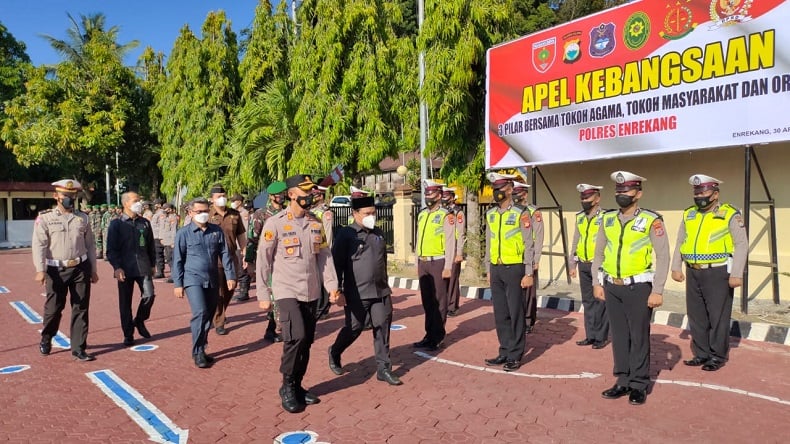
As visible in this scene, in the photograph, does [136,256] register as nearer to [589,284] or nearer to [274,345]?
Result: [274,345]

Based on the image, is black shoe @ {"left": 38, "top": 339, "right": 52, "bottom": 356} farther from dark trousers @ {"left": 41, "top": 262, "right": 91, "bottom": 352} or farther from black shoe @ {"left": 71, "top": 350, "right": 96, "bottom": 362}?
black shoe @ {"left": 71, "top": 350, "right": 96, "bottom": 362}

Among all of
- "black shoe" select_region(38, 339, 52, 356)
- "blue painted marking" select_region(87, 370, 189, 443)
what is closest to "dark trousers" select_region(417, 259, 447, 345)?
"blue painted marking" select_region(87, 370, 189, 443)

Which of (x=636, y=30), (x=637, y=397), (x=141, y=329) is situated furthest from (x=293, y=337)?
(x=636, y=30)

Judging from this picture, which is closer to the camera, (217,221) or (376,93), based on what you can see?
(217,221)

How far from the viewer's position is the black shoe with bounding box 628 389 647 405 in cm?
510

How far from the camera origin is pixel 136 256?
7652mm

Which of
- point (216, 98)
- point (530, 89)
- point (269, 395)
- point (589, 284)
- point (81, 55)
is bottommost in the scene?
point (269, 395)

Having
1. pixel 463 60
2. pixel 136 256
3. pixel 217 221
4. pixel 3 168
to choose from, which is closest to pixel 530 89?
pixel 463 60

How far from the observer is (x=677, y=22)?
940cm

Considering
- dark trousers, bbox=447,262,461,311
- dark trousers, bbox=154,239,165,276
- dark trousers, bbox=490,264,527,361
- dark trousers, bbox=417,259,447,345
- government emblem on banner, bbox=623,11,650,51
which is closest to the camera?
dark trousers, bbox=490,264,527,361

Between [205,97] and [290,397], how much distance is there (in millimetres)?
19460

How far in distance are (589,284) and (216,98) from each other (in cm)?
1771

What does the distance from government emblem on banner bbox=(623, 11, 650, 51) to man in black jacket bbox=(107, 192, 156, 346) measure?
7.92 meters

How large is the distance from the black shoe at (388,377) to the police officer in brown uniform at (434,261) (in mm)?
1439
